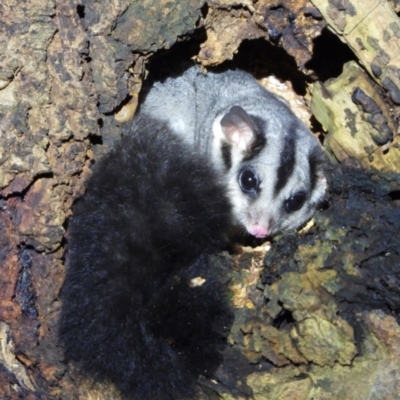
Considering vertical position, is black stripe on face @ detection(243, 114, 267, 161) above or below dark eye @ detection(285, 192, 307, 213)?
above

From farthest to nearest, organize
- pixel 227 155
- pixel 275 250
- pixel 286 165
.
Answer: pixel 227 155 < pixel 286 165 < pixel 275 250

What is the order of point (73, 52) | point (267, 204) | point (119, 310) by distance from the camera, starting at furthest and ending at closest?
point (267, 204), point (73, 52), point (119, 310)

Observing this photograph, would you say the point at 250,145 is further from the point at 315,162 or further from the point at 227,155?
the point at 315,162

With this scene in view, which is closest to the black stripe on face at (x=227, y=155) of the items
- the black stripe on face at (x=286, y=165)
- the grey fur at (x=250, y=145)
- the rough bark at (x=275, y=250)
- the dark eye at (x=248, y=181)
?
the grey fur at (x=250, y=145)

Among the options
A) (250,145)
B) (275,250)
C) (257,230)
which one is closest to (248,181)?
(250,145)

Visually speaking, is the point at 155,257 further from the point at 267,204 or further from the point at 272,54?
the point at 272,54

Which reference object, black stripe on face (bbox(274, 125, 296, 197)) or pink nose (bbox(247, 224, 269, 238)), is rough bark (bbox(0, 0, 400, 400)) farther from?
black stripe on face (bbox(274, 125, 296, 197))

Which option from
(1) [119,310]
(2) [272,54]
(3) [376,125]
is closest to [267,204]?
(2) [272,54]

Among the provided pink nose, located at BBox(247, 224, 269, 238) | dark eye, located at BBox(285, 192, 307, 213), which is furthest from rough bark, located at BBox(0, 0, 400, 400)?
dark eye, located at BBox(285, 192, 307, 213)
